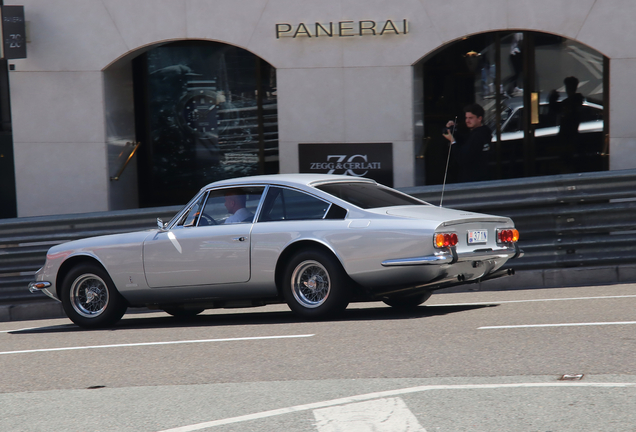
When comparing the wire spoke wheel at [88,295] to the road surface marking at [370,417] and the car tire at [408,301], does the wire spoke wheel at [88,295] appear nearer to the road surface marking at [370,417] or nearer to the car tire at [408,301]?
the car tire at [408,301]

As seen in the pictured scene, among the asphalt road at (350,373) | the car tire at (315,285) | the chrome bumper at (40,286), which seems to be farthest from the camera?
the chrome bumper at (40,286)

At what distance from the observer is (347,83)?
1341 centimetres

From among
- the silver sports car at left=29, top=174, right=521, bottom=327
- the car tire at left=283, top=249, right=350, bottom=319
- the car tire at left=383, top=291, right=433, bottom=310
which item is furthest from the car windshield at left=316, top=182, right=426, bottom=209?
the car tire at left=383, top=291, right=433, bottom=310

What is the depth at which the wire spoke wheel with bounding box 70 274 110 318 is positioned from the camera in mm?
9102

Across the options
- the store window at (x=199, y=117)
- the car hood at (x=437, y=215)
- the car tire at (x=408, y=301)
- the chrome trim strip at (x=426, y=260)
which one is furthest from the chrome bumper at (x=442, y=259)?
the store window at (x=199, y=117)

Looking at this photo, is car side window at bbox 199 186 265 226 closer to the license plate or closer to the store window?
the license plate

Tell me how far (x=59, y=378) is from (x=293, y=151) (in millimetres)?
7920

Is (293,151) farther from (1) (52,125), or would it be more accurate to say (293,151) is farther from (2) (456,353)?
(2) (456,353)

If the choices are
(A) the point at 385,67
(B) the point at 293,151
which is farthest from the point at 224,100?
(A) the point at 385,67

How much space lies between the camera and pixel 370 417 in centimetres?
449

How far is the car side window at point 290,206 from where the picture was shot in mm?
7980

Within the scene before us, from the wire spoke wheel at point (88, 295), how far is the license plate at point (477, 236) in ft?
12.7

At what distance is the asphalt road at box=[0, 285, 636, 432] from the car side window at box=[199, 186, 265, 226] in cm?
102

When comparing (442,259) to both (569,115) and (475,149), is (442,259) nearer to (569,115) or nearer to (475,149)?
(475,149)
